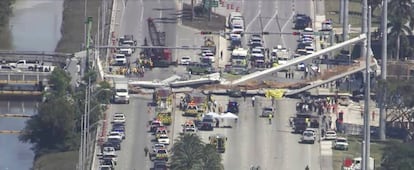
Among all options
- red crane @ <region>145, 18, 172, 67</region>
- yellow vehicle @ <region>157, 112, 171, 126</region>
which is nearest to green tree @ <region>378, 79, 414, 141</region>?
yellow vehicle @ <region>157, 112, 171, 126</region>

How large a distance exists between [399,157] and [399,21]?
29740 millimetres

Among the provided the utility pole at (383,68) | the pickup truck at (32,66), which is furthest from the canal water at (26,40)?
the utility pole at (383,68)

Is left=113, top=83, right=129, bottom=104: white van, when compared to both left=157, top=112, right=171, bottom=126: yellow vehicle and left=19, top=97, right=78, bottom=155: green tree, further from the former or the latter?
left=19, top=97, right=78, bottom=155: green tree

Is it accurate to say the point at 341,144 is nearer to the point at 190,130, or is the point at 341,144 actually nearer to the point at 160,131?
the point at 190,130

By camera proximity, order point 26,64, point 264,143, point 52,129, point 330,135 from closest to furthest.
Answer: point 264,143 → point 330,135 → point 52,129 → point 26,64

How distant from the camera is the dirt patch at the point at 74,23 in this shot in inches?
6550

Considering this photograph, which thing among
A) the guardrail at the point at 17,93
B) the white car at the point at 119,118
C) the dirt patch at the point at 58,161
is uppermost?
the guardrail at the point at 17,93

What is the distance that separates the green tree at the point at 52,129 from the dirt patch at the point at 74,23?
83.7ft

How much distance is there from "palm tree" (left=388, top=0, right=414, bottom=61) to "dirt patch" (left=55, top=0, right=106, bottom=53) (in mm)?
21434

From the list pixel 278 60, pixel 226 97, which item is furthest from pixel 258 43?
pixel 226 97

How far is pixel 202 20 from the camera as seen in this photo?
16788 centimetres

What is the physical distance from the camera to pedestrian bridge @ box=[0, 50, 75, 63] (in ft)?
527

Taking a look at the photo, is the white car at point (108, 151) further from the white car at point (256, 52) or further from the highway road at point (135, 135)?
the white car at point (256, 52)

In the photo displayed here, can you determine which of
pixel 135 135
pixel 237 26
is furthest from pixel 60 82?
pixel 237 26
